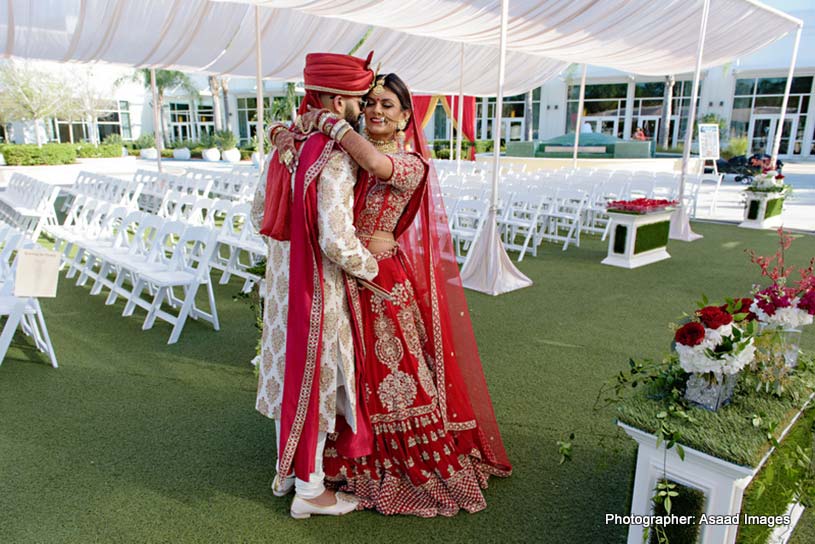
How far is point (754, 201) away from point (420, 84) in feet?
22.3

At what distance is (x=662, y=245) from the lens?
297 inches

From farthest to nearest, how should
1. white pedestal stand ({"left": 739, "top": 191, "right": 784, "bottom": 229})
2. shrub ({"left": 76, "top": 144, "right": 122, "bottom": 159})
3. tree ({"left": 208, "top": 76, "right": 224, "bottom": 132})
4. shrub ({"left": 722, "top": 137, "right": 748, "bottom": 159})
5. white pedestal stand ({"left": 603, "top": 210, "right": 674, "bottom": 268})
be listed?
tree ({"left": 208, "top": 76, "right": 224, "bottom": 132}), shrub ({"left": 722, "top": 137, "right": 748, "bottom": 159}), shrub ({"left": 76, "top": 144, "right": 122, "bottom": 159}), white pedestal stand ({"left": 739, "top": 191, "right": 784, "bottom": 229}), white pedestal stand ({"left": 603, "top": 210, "right": 674, "bottom": 268})

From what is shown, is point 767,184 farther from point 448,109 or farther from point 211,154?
point 211,154

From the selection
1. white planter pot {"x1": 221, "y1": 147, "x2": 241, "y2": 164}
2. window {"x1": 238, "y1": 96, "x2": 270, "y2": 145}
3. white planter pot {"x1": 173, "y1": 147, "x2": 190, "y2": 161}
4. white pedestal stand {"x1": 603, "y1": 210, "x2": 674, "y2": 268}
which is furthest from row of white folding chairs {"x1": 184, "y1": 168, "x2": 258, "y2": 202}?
window {"x1": 238, "y1": 96, "x2": 270, "y2": 145}

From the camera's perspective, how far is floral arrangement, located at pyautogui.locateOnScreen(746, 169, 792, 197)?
32.4 feet

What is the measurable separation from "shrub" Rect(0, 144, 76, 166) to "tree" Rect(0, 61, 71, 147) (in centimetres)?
479

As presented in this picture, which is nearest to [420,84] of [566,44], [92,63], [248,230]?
[566,44]

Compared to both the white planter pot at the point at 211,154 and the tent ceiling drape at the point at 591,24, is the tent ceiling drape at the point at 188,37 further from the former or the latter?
the white planter pot at the point at 211,154

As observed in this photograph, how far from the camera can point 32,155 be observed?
1675 cm

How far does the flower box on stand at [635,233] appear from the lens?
6969 mm

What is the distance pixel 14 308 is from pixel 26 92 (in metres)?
23.2

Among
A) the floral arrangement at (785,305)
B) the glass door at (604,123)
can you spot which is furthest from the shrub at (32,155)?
the glass door at (604,123)

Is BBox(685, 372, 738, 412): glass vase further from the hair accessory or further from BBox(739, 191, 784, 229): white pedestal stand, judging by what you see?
BBox(739, 191, 784, 229): white pedestal stand

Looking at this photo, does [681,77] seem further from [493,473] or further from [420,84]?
[493,473]
